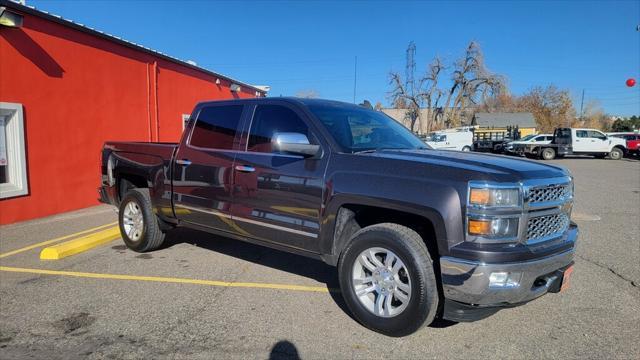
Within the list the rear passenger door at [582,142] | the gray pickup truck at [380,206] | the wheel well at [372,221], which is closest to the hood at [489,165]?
the gray pickup truck at [380,206]

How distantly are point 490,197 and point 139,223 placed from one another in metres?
4.56

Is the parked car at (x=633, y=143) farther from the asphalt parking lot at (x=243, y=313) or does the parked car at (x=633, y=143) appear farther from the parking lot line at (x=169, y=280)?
the parking lot line at (x=169, y=280)

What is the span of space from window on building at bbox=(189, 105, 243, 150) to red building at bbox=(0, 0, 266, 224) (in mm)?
4675

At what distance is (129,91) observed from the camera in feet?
35.6

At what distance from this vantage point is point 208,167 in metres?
4.83

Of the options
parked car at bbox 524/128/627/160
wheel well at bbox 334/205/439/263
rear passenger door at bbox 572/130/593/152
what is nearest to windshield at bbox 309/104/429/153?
wheel well at bbox 334/205/439/263

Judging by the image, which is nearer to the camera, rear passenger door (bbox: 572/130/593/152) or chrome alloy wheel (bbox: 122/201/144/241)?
chrome alloy wheel (bbox: 122/201/144/241)

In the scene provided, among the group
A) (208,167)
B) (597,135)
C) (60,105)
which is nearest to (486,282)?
(208,167)

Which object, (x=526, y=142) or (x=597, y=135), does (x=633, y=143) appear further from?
(x=526, y=142)

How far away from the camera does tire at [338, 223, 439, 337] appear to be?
127 inches

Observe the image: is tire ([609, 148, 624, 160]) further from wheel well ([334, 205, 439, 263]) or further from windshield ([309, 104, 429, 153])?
wheel well ([334, 205, 439, 263])

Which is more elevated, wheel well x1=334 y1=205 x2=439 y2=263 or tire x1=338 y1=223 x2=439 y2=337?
wheel well x1=334 y1=205 x2=439 y2=263

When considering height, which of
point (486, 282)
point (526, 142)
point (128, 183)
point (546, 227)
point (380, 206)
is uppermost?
point (526, 142)

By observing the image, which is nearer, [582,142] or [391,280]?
[391,280]
